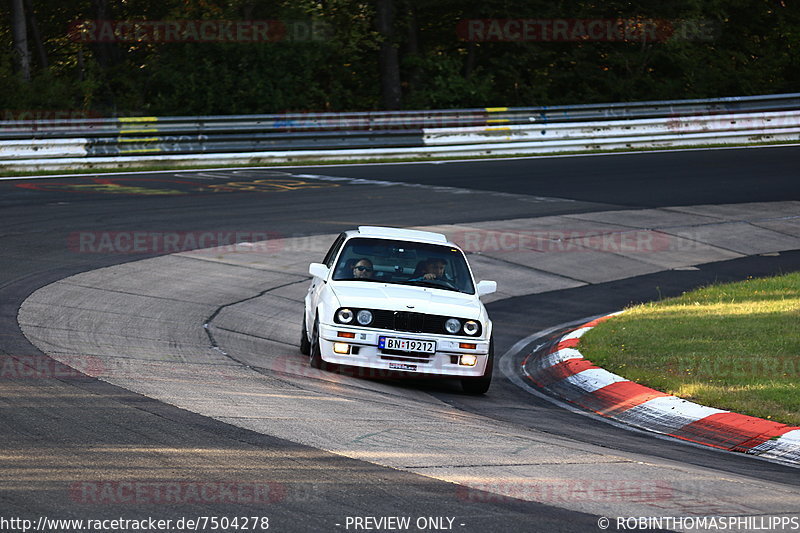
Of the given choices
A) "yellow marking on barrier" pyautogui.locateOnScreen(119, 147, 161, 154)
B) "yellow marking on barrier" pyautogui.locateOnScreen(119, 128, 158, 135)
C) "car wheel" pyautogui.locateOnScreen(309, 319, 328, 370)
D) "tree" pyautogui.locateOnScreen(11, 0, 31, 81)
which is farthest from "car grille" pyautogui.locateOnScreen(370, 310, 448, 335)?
"tree" pyautogui.locateOnScreen(11, 0, 31, 81)

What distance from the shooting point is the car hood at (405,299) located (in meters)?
9.89

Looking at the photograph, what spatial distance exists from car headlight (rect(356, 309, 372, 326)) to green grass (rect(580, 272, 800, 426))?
2.48 meters

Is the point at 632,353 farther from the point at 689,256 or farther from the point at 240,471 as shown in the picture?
the point at 689,256

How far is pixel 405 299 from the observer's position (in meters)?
10.0

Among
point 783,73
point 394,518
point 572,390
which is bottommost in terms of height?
point 572,390

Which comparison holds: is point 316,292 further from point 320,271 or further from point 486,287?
point 486,287

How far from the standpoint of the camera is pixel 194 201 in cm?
2009

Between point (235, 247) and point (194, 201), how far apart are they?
388cm

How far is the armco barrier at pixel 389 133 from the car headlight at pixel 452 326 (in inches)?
649

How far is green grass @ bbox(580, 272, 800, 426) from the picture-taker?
8969mm

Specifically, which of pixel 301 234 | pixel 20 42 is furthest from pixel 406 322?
pixel 20 42

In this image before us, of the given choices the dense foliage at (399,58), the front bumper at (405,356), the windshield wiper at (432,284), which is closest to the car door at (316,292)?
the front bumper at (405,356)

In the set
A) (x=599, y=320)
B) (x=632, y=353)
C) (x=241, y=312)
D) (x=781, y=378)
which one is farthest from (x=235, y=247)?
A: (x=781, y=378)

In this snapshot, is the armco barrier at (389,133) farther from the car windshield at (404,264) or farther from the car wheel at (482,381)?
the car wheel at (482,381)
